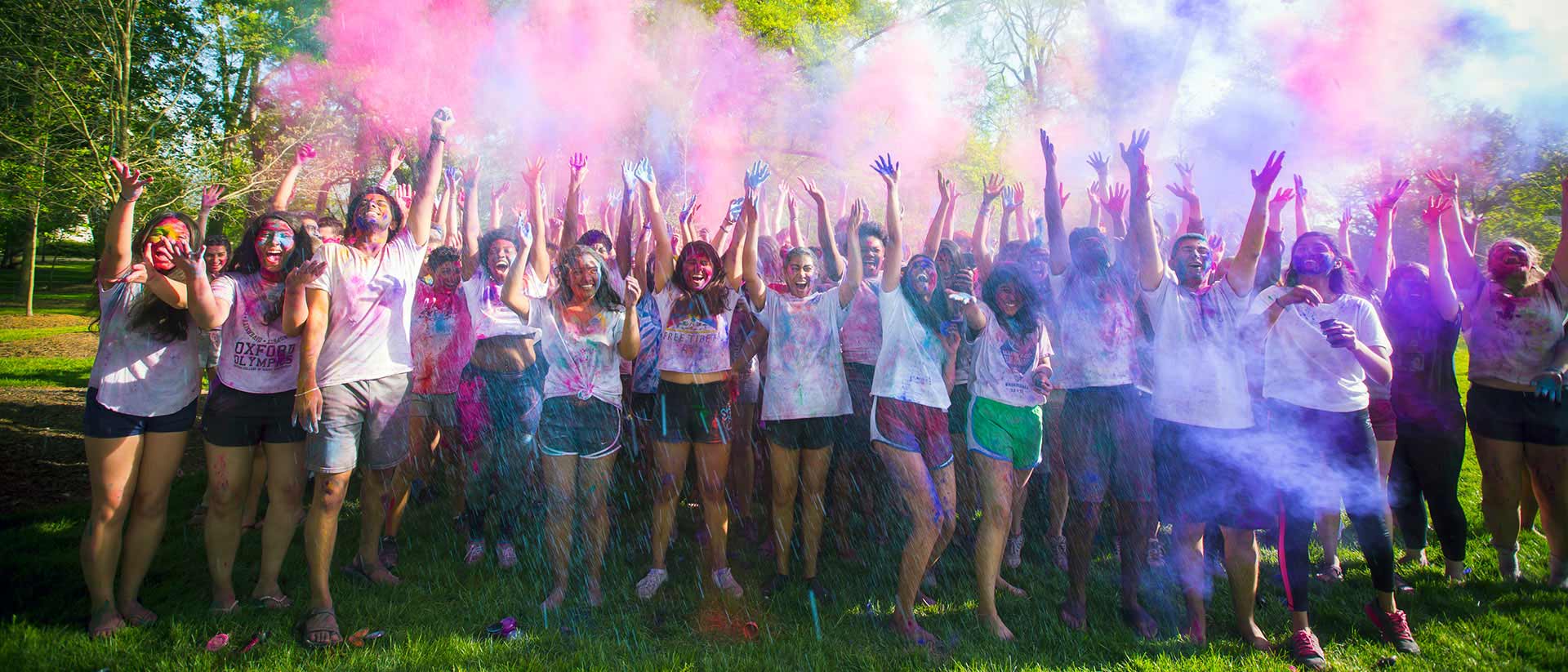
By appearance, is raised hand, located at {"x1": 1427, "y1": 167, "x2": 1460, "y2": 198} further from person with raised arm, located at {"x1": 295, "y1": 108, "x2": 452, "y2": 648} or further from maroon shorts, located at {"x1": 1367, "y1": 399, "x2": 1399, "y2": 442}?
person with raised arm, located at {"x1": 295, "y1": 108, "x2": 452, "y2": 648}

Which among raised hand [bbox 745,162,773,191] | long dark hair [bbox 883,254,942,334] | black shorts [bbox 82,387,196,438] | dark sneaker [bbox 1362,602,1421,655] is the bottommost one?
dark sneaker [bbox 1362,602,1421,655]

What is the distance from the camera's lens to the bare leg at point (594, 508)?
A: 149 inches

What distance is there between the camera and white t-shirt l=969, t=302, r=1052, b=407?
358 centimetres

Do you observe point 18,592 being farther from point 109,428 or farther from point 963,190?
point 963,190

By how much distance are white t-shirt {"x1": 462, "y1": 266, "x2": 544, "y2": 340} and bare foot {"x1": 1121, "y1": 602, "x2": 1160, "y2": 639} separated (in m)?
3.55

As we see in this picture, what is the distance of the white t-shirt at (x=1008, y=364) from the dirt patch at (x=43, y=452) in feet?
20.1

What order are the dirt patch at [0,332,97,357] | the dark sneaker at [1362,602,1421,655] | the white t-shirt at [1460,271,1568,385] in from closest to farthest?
the dark sneaker at [1362,602,1421,655] < the white t-shirt at [1460,271,1568,385] < the dirt patch at [0,332,97,357]

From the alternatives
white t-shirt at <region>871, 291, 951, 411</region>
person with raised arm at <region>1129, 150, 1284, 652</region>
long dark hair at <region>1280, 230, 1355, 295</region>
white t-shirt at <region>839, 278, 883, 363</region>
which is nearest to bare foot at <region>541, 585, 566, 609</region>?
white t-shirt at <region>871, 291, 951, 411</region>

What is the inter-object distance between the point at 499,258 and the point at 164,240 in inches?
63.2

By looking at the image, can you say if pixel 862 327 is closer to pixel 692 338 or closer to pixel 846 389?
pixel 846 389

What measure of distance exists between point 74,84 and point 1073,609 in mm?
16034

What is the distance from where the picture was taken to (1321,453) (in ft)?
11.6

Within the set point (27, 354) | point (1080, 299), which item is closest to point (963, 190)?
point (1080, 299)

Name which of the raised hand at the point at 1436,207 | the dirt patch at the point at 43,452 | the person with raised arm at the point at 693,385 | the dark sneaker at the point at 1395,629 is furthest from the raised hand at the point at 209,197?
the raised hand at the point at 1436,207
